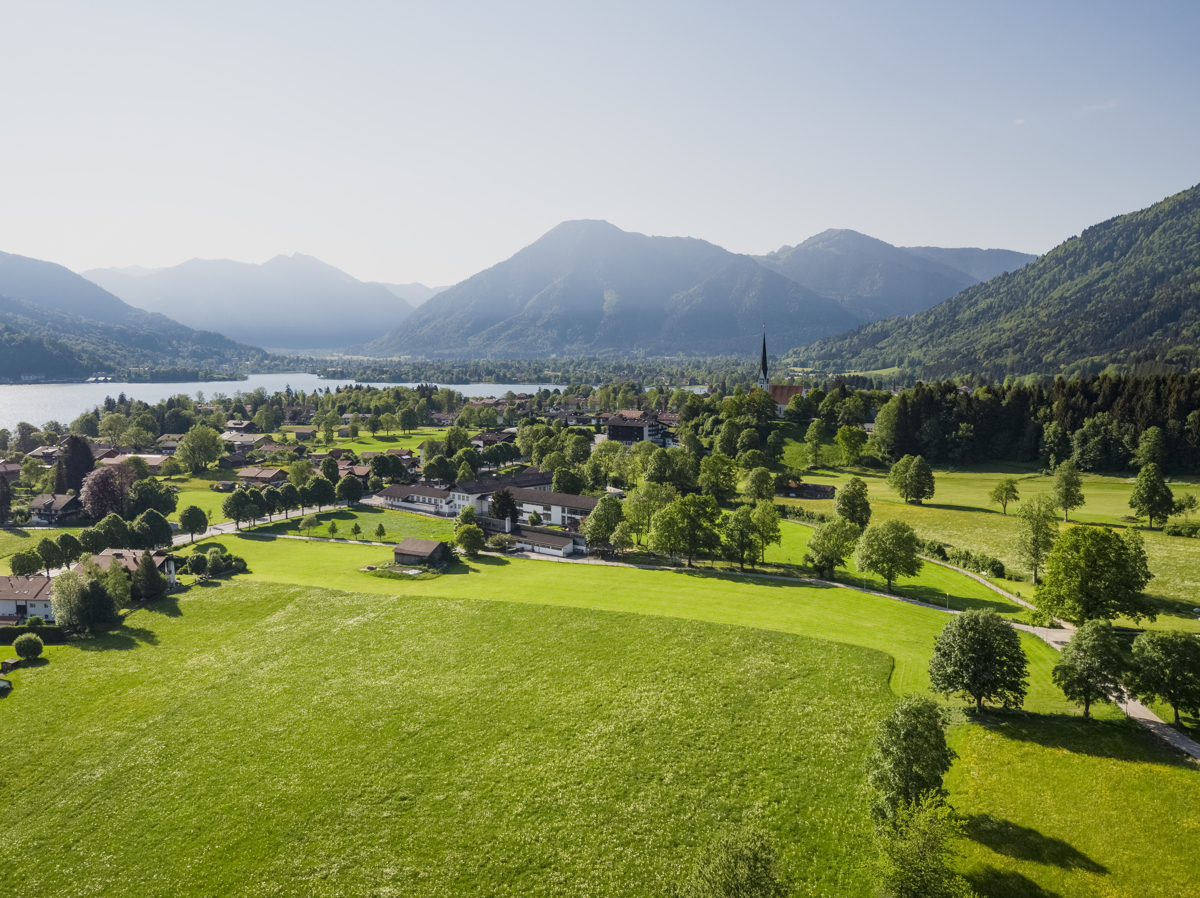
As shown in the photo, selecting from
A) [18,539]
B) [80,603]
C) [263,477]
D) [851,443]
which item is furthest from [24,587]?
[851,443]

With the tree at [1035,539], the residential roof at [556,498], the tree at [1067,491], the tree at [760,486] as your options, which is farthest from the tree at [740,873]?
the tree at [1067,491]

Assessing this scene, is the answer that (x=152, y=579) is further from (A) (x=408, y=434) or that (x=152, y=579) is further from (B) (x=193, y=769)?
(A) (x=408, y=434)

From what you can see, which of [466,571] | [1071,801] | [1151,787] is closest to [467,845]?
[1071,801]

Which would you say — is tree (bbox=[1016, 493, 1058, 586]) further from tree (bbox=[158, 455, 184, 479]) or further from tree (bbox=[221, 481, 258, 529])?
tree (bbox=[158, 455, 184, 479])

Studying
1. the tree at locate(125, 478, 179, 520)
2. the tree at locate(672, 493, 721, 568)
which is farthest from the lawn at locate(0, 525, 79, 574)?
the tree at locate(672, 493, 721, 568)

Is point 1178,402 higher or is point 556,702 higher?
point 1178,402

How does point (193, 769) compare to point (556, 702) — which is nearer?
point (193, 769)

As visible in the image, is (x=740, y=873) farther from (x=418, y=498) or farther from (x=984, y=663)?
(x=418, y=498)
